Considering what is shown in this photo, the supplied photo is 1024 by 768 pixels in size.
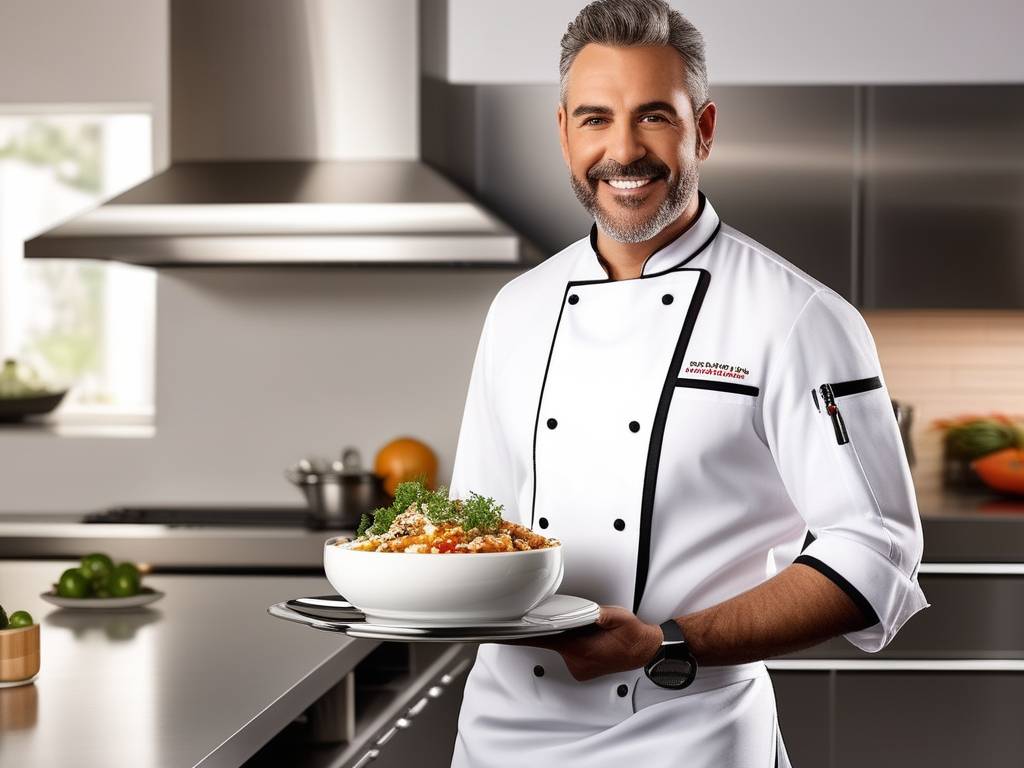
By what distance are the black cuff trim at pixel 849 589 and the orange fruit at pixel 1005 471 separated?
2.39 meters

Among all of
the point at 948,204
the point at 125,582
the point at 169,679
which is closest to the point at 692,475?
the point at 169,679

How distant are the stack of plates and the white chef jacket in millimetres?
148

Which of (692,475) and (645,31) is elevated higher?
(645,31)

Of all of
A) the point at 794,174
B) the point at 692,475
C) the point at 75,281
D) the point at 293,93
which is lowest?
the point at 692,475

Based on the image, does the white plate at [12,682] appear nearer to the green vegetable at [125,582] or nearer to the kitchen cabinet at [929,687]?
the green vegetable at [125,582]

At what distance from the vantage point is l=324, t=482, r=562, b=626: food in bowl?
1.23 meters

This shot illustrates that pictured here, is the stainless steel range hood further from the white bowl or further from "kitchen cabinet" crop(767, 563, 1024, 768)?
the white bowl

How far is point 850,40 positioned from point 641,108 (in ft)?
8.19

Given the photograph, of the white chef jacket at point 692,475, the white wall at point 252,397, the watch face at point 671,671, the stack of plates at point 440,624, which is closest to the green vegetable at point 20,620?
the stack of plates at point 440,624

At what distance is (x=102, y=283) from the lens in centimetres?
414

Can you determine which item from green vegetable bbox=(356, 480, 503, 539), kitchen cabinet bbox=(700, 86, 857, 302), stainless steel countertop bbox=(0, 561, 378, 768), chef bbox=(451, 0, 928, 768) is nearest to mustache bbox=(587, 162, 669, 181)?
chef bbox=(451, 0, 928, 768)

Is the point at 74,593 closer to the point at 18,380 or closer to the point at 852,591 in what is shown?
the point at 852,591

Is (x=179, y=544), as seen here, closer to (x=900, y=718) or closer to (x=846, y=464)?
(x=900, y=718)

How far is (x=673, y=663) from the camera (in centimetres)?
129
